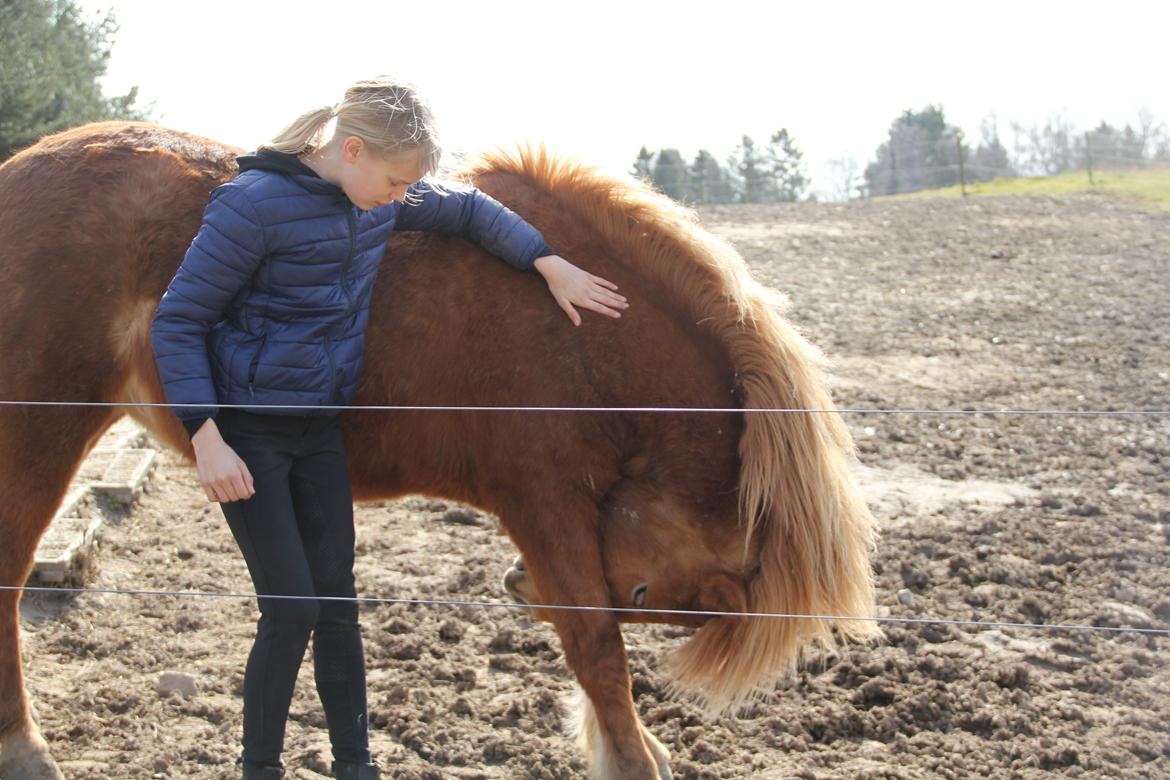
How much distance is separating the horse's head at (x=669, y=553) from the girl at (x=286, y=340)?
0.78 m

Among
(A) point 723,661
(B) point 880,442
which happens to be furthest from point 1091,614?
(B) point 880,442

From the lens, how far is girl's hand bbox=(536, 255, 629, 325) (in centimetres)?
295

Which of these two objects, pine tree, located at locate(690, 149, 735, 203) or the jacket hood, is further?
pine tree, located at locate(690, 149, 735, 203)

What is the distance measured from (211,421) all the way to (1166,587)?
3.99 metres

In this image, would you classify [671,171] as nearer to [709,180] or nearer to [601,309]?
[709,180]

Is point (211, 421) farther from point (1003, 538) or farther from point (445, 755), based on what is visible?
point (1003, 538)

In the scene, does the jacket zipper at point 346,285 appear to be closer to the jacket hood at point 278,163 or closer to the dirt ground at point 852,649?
the jacket hood at point 278,163

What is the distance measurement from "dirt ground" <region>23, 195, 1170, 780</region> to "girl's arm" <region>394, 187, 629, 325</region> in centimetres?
152

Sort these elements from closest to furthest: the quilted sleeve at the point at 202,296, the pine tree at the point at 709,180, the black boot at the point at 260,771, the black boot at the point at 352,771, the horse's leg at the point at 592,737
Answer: the quilted sleeve at the point at 202,296, the black boot at the point at 260,771, the black boot at the point at 352,771, the horse's leg at the point at 592,737, the pine tree at the point at 709,180

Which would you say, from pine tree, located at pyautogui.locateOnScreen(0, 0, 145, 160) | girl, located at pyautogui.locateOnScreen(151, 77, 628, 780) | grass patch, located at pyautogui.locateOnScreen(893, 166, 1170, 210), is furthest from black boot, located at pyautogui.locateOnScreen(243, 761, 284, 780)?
grass patch, located at pyautogui.locateOnScreen(893, 166, 1170, 210)

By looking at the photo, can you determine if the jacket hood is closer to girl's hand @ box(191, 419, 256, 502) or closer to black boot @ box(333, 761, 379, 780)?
girl's hand @ box(191, 419, 256, 502)

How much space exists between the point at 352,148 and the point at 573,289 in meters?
0.77

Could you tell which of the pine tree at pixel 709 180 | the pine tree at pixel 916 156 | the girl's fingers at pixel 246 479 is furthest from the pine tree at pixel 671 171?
the girl's fingers at pixel 246 479

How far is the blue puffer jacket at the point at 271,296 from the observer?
7.97 feet
